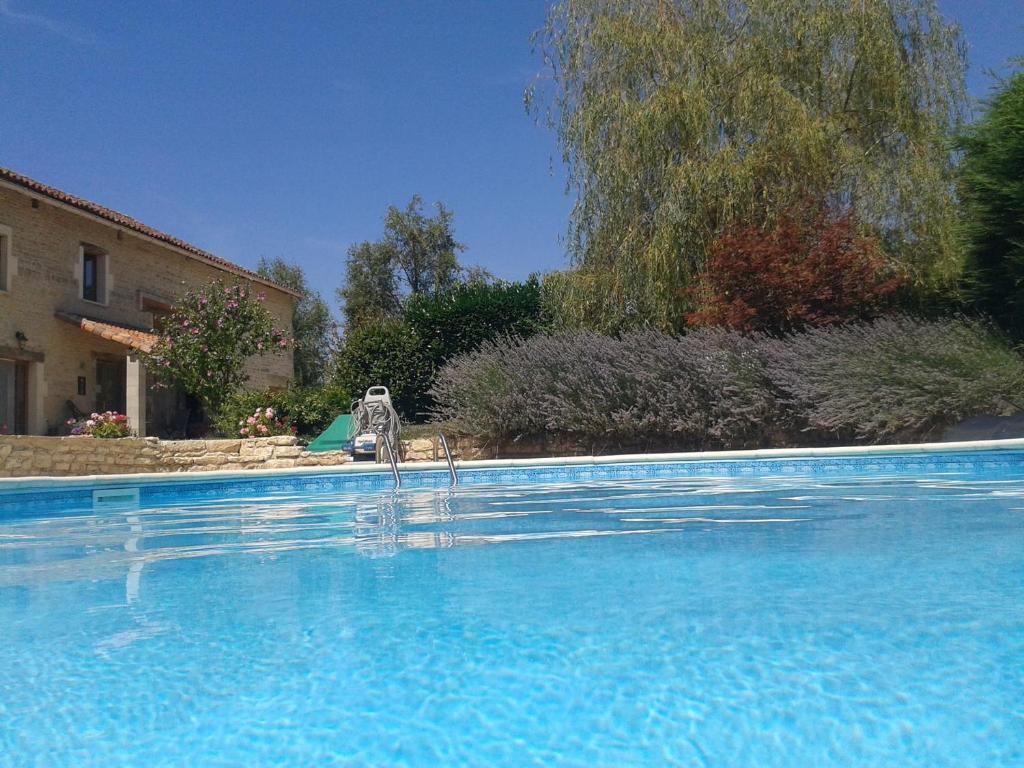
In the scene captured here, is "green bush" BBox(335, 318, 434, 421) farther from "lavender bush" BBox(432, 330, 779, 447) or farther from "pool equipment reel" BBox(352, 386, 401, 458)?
"pool equipment reel" BBox(352, 386, 401, 458)

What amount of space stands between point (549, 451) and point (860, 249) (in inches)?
225

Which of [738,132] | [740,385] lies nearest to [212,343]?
[740,385]

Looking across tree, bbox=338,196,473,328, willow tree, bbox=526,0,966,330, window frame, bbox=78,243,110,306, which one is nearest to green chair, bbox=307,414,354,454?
willow tree, bbox=526,0,966,330

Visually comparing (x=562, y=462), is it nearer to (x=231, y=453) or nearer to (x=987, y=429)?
(x=987, y=429)

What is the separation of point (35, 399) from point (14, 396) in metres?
0.36

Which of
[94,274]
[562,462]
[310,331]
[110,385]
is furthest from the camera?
[310,331]

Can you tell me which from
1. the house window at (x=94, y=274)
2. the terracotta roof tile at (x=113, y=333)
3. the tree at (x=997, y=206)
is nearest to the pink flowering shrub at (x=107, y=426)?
the terracotta roof tile at (x=113, y=333)

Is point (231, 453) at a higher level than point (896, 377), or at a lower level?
lower

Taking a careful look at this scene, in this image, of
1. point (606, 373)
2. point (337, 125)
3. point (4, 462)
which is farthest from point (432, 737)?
point (337, 125)

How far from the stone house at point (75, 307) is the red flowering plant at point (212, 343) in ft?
2.37

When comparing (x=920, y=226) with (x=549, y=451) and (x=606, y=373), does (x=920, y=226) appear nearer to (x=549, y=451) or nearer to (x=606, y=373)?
(x=606, y=373)

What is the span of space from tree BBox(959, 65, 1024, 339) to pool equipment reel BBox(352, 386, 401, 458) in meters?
8.59

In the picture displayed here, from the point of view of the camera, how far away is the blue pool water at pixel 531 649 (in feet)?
7.06

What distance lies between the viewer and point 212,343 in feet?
53.0
